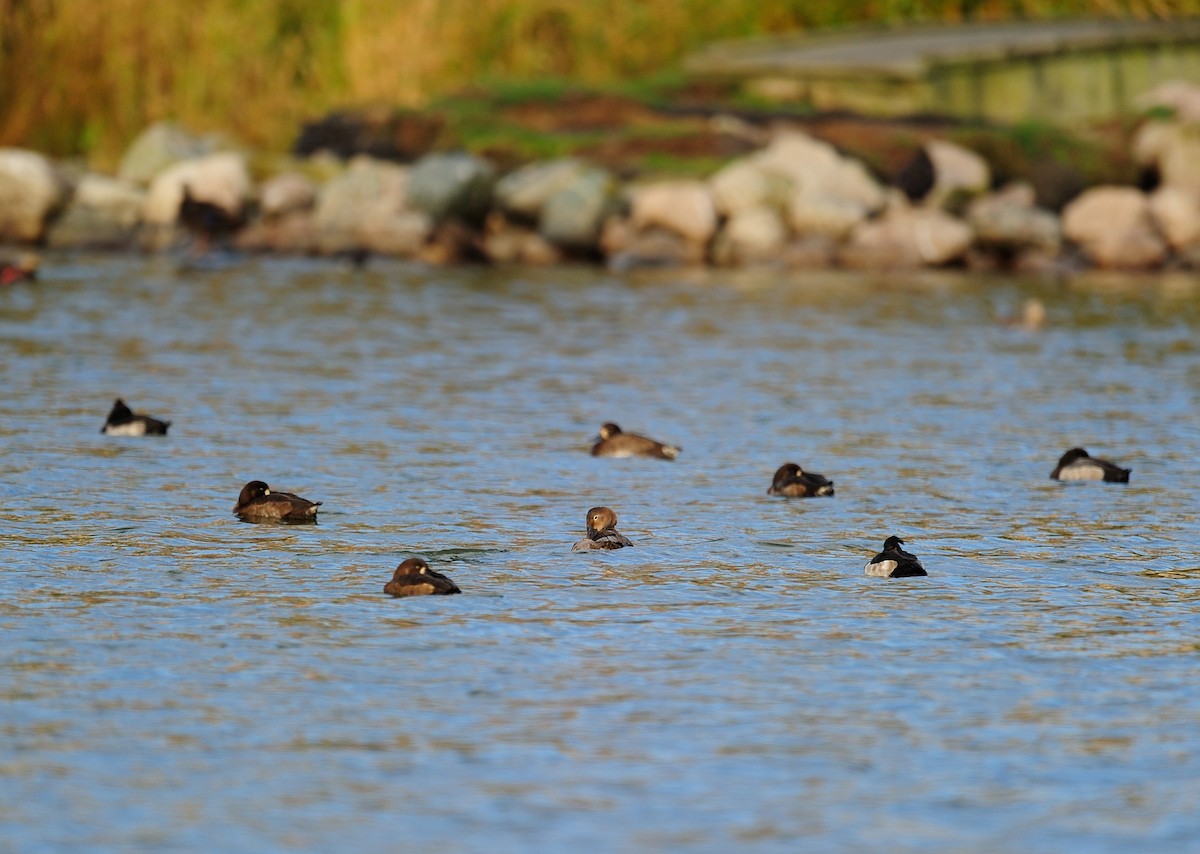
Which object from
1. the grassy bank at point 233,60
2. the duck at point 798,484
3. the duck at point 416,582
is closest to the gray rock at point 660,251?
the grassy bank at point 233,60

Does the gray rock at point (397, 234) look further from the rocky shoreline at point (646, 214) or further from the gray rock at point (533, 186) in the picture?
the gray rock at point (533, 186)

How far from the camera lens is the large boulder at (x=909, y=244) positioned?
30250 millimetres

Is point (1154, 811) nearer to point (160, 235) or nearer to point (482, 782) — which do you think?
point (482, 782)

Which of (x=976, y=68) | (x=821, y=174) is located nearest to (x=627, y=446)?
(x=821, y=174)

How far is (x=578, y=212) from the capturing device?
30594mm

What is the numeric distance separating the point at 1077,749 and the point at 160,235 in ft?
83.5

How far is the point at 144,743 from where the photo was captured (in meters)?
7.45

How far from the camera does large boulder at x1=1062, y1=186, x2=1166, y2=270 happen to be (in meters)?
30.5

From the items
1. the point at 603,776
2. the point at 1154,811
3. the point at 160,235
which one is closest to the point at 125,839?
A: the point at 603,776

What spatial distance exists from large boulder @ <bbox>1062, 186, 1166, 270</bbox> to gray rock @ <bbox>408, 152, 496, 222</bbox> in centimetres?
843

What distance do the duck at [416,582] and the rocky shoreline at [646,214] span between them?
20.8m

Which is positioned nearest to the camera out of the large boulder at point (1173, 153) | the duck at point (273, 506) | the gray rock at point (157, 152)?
the duck at point (273, 506)

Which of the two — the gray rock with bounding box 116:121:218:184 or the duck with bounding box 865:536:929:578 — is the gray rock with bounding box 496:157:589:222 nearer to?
the gray rock with bounding box 116:121:218:184

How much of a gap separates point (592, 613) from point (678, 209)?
70.8ft
